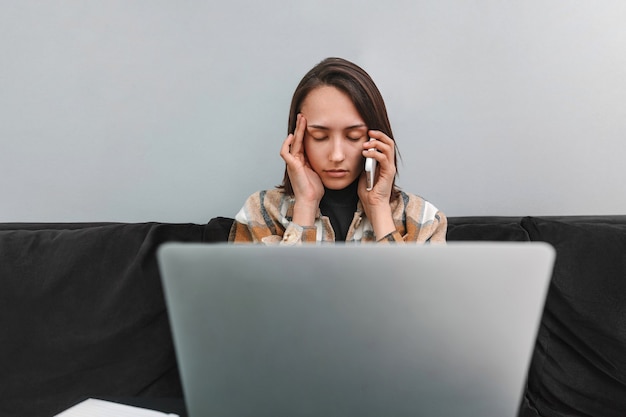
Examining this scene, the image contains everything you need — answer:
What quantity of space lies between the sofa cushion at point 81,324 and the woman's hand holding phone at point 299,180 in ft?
1.26

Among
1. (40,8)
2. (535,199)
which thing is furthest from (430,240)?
(40,8)

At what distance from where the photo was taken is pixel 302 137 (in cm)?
116

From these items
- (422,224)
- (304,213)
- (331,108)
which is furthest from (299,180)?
(422,224)

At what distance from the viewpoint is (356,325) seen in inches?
18.6

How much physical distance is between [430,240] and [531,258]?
751 millimetres

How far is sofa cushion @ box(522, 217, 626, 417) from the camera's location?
1141 mm

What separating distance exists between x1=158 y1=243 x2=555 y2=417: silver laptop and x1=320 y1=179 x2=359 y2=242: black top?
767 mm

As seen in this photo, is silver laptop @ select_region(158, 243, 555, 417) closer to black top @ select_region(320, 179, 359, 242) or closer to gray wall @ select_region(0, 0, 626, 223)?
black top @ select_region(320, 179, 359, 242)

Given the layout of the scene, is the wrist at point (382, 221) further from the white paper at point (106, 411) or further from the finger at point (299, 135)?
the white paper at point (106, 411)

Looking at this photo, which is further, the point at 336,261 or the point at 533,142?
the point at 533,142

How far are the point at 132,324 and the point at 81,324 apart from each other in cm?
12

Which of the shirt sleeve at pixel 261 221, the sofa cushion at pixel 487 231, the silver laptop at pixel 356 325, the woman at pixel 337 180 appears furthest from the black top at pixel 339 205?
the silver laptop at pixel 356 325

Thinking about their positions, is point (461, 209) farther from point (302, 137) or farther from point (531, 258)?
point (531, 258)

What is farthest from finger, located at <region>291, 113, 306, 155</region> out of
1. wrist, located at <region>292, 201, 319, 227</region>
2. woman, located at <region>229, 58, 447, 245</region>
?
wrist, located at <region>292, 201, 319, 227</region>
